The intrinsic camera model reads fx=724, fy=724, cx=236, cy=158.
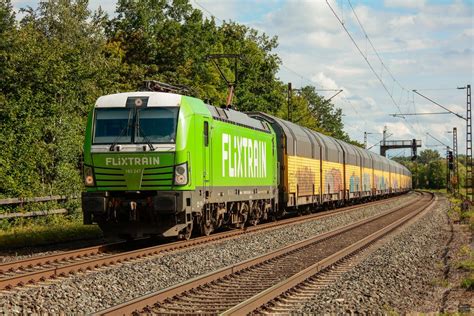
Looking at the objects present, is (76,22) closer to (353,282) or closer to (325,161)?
(325,161)

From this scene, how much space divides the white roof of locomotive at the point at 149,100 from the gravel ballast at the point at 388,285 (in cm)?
572

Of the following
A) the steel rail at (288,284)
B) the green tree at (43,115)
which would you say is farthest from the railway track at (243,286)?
the green tree at (43,115)

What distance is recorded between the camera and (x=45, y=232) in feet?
66.0

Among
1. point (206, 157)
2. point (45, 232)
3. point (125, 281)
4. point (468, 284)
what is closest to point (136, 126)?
point (206, 157)

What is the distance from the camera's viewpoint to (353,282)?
1174 cm

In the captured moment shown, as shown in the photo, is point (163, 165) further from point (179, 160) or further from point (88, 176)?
point (88, 176)

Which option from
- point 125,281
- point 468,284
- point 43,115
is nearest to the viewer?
point 468,284

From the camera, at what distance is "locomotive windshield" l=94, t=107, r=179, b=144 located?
54.9ft

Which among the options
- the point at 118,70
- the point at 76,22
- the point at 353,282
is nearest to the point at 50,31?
the point at 76,22

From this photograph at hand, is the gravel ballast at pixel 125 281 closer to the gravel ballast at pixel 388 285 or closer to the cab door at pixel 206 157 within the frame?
the cab door at pixel 206 157

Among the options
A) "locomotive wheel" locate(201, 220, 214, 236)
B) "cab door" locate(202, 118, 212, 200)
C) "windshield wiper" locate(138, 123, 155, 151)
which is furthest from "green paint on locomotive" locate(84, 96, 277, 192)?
"locomotive wheel" locate(201, 220, 214, 236)

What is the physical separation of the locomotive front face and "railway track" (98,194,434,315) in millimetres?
2796

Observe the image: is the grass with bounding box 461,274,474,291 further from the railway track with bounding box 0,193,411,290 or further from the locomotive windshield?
the locomotive windshield

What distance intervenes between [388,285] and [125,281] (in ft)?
13.9
